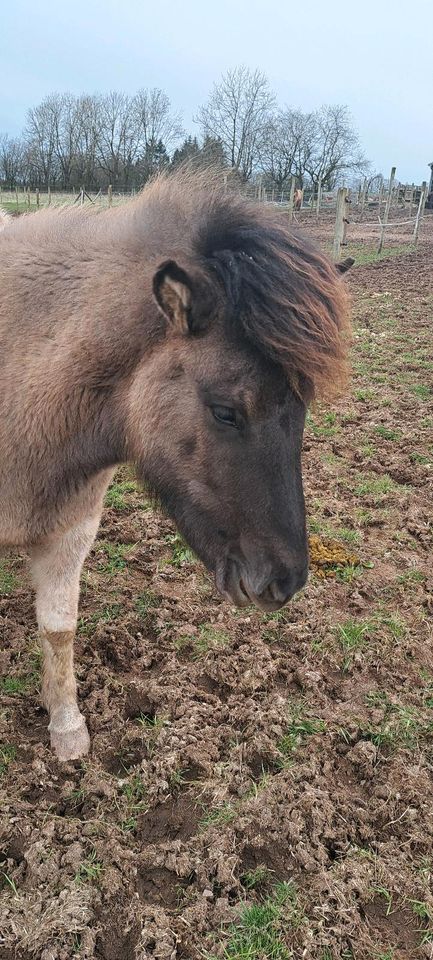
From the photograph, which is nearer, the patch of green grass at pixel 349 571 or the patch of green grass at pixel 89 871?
the patch of green grass at pixel 89 871

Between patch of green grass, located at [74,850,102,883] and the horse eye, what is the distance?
6.42ft

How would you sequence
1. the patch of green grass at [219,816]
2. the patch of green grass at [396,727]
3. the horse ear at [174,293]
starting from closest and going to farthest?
the horse ear at [174,293], the patch of green grass at [219,816], the patch of green grass at [396,727]

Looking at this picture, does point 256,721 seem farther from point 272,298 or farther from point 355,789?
point 272,298

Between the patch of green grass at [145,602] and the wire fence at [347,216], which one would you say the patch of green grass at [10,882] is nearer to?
the patch of green grass at [145,602]

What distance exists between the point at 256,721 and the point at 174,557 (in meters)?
1.77

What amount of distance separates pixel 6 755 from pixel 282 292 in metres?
2.63

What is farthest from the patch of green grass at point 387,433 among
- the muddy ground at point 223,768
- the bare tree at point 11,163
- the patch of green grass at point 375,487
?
the bare tree at point 11,163

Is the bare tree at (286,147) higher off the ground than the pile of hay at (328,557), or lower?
higher

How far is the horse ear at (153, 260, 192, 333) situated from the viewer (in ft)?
6.96

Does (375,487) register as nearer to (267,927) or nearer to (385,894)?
(385,894)

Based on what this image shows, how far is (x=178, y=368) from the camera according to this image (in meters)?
2.40

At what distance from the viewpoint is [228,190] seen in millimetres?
2883

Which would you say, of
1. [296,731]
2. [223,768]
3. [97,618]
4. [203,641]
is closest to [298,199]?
[97,618]

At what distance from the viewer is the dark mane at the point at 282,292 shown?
2244 mm
